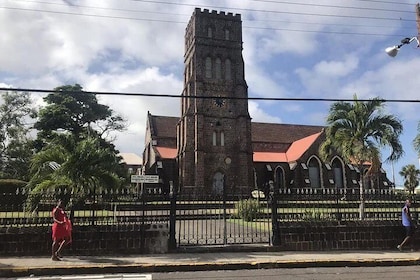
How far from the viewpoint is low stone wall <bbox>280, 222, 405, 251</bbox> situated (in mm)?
10969

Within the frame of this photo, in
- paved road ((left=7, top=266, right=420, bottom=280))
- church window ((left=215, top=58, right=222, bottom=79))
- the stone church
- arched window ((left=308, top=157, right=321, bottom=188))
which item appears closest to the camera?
paved road ((left=7, top=266, right=420, bottom=280))

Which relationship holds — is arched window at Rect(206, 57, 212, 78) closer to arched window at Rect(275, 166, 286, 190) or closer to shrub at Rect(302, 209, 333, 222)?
arched window at Rect(275, 166, 286, 190)

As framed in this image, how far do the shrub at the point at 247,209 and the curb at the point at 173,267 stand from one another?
8350 mm

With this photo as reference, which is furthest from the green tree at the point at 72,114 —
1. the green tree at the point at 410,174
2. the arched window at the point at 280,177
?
the green tree at the point at 410,174

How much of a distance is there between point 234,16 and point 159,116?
17837 millimetres

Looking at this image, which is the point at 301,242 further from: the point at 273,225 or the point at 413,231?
the point at 413,231

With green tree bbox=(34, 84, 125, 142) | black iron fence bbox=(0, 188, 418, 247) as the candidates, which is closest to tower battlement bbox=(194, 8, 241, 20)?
green tree bbox=(34, 84, 125, 142)

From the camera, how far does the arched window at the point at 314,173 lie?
42.4 m

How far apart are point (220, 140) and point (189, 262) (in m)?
30.4

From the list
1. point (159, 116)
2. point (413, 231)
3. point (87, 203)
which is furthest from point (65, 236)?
point (159, 116)

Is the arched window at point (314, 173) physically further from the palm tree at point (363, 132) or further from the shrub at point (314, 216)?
the shrub at point (314, 216)

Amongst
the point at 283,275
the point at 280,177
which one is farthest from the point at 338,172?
the point at 283,275

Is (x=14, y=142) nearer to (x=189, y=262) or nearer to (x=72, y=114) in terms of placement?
(x=72, y=114)

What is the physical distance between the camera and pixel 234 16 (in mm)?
42250
